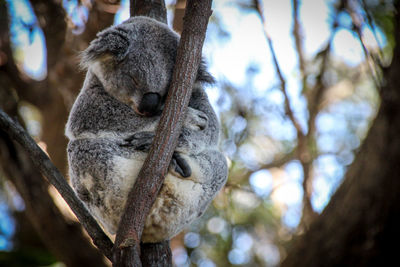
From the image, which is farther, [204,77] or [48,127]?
[48,127]

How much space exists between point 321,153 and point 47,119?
13.1 ft

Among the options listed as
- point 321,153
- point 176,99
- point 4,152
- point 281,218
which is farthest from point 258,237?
point 176,99

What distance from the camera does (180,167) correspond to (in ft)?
8.21

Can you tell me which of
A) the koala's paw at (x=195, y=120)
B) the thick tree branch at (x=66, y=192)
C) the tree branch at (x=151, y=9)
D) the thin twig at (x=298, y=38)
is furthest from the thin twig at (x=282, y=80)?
the thick tree branch at (x=66, y=192)

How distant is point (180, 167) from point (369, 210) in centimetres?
136

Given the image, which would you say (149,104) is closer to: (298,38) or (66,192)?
(66,192)

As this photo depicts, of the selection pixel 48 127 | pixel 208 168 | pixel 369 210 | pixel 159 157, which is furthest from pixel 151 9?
pixel 369 210

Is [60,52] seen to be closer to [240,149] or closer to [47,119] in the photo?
[47,119]

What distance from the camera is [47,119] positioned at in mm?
5590

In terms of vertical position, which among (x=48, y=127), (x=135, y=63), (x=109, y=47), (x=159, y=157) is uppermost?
(x=109, y=47)

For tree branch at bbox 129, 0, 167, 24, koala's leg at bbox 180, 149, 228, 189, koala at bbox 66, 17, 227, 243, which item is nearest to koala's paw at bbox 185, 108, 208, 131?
koala at bbox 66, 17, 227, 243

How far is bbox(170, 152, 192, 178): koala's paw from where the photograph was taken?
248 cm

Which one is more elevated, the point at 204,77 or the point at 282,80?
the point at 204,77

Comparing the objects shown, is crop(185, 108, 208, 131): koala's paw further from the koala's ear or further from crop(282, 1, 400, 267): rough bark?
crop(282, 1, 400, 267): rough bark
